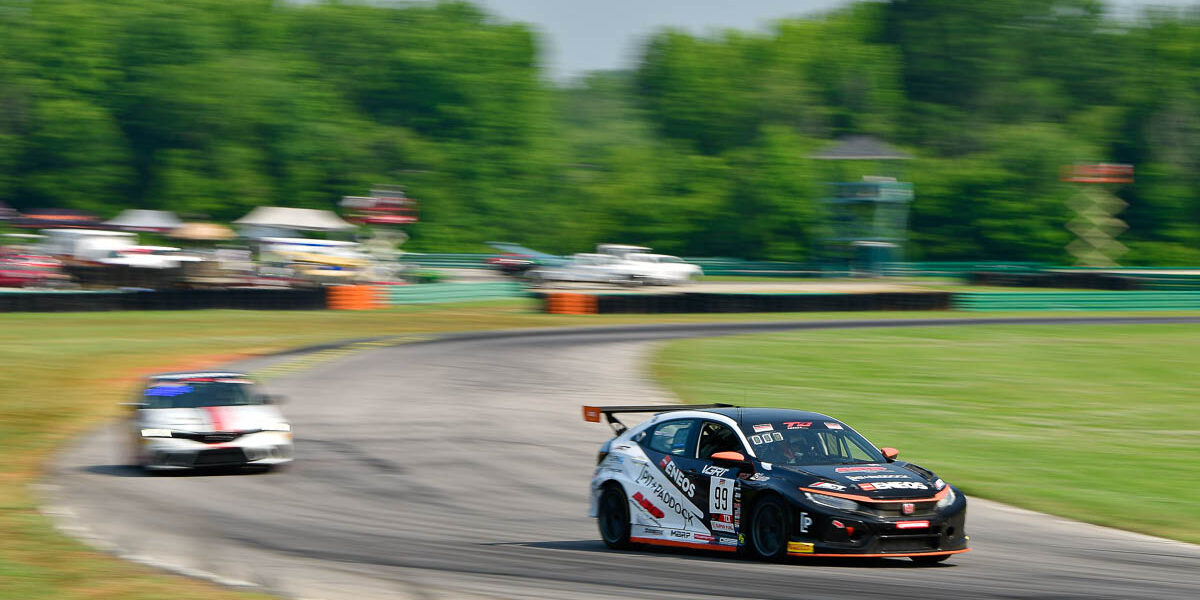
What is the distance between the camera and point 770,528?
10523 millimetres

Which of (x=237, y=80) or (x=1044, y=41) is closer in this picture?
(x=237, y=80)

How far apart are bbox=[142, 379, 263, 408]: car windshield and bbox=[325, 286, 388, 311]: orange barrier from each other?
28.2 m

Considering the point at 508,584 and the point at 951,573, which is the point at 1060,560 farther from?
the point at 508,584

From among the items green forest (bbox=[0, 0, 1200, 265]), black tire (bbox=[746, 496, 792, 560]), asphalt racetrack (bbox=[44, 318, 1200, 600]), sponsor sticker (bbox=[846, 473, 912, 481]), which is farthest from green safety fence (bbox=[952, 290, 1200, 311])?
black tire (bbox=[746, 496, 792, 560])

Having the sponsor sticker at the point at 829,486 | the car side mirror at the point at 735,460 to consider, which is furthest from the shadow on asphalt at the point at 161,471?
the sponsor sticker at the point at 829,486

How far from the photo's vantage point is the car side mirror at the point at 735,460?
10758 mm

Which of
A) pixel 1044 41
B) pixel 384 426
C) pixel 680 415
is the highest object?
pixel 1044 41

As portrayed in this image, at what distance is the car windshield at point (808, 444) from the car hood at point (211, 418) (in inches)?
306

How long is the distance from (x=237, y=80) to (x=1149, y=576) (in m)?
91.6

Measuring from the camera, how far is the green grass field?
50.4ft

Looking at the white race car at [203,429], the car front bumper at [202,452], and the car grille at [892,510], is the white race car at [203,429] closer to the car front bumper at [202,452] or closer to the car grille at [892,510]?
the car front bumper at [202,452]

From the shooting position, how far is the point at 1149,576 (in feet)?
33.0

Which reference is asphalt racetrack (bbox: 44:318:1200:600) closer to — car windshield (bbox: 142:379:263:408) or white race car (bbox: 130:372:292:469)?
white race car (bbox: 130:372:292:469)

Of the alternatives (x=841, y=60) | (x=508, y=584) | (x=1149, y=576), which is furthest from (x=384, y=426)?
(x=841, y=60)
